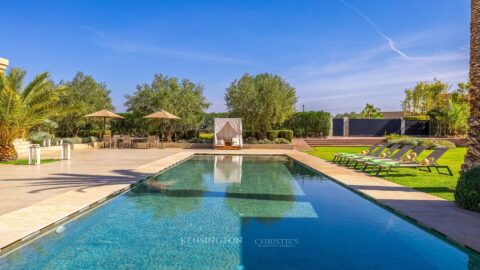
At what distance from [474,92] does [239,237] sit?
20.1ft

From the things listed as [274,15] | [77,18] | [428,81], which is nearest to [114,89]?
[77,18]

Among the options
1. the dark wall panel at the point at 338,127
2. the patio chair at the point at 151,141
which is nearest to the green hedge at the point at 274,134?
the patio chair at the point at 151,141

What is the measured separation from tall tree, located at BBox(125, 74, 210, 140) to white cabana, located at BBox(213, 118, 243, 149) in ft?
8.44

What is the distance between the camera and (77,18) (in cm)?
2117

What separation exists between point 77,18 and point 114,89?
9.88m

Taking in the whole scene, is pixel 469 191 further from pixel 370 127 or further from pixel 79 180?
pixel 370 127

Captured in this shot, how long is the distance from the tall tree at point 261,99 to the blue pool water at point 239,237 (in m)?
16.4

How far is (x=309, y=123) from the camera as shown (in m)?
32.2

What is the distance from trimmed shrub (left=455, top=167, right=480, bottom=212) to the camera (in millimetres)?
6477

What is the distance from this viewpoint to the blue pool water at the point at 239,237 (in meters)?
4.43

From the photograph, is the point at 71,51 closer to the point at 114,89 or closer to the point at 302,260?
the point at 114,89

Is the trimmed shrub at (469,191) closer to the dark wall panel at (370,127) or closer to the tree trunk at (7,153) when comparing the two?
the tree trunk at (7,153)

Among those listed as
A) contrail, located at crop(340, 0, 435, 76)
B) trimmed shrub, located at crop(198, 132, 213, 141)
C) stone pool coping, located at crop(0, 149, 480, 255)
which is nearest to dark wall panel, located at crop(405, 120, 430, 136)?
contrail, located at crop(340, 0, 435, 76)

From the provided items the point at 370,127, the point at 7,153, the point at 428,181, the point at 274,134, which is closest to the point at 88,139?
the point at 7,153
